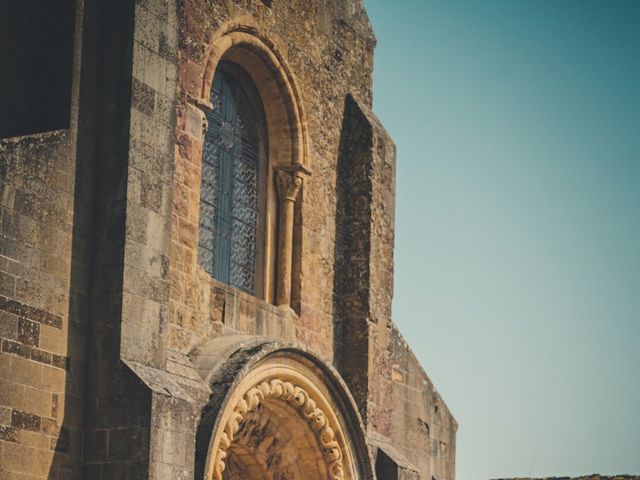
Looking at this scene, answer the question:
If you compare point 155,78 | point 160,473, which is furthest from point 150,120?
point 160,473

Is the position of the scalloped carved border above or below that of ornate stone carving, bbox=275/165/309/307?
below

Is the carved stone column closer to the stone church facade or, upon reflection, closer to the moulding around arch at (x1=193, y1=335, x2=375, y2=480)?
the stone church facade

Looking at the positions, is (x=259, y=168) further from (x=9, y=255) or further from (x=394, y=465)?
(x=9, y=255)

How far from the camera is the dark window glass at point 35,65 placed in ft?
47.3

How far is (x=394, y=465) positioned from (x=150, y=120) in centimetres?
558

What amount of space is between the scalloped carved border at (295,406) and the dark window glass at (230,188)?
4.73 feet

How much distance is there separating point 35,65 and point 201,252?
298cm

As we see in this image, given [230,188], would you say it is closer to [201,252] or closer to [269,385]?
[201,252]

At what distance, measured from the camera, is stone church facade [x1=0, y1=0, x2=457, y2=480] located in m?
13.5

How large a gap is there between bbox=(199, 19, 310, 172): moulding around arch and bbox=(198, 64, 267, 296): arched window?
33 cm

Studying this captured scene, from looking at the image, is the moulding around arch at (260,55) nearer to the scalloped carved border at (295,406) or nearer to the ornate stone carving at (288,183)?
the ornate stone carving at (288,183)

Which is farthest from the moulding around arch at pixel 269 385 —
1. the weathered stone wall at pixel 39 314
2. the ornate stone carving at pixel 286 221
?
the weathered stone wall at pixel 39 314

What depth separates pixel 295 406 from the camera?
16859 mm

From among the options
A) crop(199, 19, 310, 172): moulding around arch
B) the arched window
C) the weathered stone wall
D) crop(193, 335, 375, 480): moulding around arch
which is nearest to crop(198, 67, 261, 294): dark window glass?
the arched window
